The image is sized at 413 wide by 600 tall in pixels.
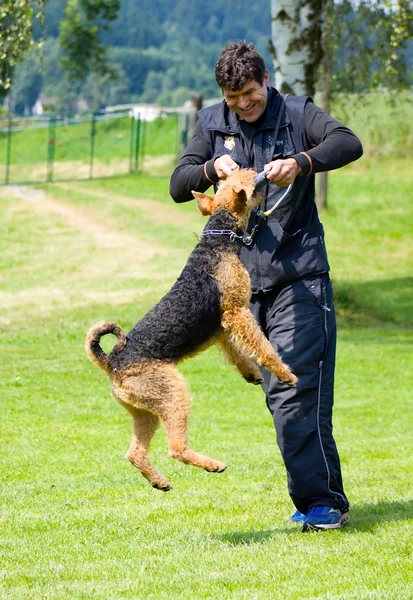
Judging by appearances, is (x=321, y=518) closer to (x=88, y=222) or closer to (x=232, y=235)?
(x=232, y=235)

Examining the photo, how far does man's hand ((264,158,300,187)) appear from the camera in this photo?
457 centimetres

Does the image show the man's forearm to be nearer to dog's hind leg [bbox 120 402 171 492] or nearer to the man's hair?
the man's hair

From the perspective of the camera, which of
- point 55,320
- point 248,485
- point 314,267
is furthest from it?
point 55,320

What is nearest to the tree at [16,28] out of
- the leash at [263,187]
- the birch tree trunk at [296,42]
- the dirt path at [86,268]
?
the dirt path at [86,268]

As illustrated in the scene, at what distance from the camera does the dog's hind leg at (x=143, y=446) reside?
4.73 meters

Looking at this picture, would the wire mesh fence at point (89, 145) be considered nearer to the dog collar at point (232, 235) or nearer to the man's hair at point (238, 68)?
the dog collar at point (232, 235)

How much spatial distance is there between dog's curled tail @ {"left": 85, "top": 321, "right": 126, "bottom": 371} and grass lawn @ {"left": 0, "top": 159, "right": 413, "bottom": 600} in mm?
987

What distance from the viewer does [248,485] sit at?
6.61 metres

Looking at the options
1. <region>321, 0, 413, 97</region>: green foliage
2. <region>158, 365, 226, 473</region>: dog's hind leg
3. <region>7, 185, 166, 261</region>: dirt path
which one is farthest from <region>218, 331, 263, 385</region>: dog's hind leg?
<region>7, 185, 166, 261</region>: dirt path

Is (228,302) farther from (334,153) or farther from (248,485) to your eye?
(248,485)

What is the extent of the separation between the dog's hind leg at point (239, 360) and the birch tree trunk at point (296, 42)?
8.76 m

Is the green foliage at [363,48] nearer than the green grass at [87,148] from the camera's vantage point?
Yes

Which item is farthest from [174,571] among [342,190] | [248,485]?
[342,190]

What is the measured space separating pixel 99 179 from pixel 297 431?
25094mm
